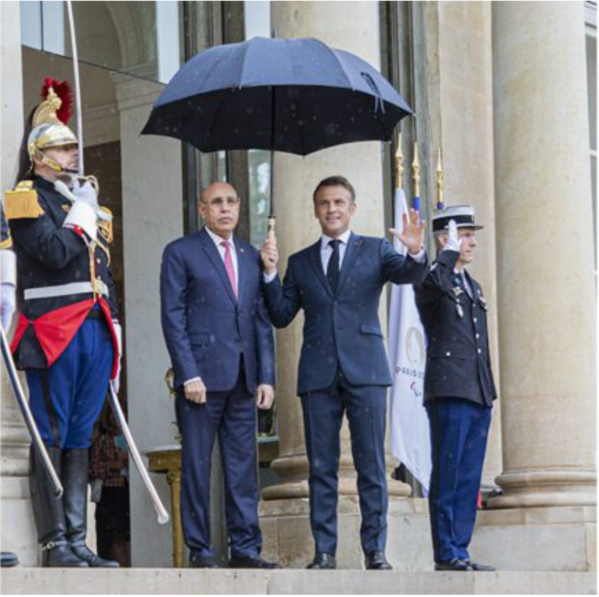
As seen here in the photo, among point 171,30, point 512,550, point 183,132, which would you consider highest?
point 171,30

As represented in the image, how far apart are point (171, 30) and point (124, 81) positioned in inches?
23.4

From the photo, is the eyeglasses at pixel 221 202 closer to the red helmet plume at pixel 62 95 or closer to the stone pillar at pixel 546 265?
the red helmet plume at pixel 62 95

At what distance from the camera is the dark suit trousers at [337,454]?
1016 cm

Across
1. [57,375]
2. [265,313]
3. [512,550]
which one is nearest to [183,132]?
[265,313]

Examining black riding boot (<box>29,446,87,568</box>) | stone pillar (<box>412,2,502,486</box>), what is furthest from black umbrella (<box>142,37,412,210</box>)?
stone pillar (<box>412,2,502,486</box>)

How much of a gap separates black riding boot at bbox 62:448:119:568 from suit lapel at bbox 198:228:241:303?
128cm

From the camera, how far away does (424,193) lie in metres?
14.4

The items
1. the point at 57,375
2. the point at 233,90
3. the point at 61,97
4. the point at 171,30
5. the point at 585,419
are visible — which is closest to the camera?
the point at 57,375

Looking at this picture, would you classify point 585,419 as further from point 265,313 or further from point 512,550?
point 265,313

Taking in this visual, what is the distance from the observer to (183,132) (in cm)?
1097

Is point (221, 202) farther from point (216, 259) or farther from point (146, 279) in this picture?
point (146, 279)

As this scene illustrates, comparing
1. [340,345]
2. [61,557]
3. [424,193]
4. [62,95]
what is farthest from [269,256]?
[424,193]

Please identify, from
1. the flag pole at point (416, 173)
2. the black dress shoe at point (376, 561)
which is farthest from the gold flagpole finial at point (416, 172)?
the black dress shoe at point (376, 561)

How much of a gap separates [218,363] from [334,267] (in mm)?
943
